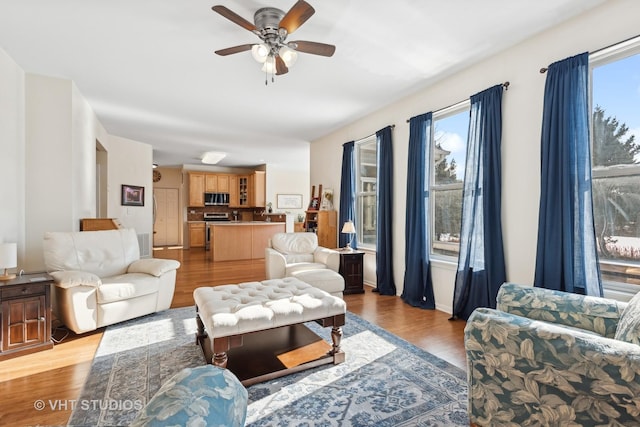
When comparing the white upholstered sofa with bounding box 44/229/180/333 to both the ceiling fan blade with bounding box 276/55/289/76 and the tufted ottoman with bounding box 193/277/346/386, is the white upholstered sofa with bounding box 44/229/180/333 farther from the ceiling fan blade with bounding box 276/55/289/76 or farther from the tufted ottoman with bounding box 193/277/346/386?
the ceiling fan blade with bounding box 276/55/289/76

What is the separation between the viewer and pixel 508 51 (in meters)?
3.00

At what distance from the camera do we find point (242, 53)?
3.09m

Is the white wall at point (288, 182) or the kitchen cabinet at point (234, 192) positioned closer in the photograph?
the white wall at point (288, 182)

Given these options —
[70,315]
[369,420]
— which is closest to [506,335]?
[369,420]

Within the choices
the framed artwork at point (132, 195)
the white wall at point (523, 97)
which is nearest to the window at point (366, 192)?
the white wall at point (523, 97)

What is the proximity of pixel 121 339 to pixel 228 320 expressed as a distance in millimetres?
1529

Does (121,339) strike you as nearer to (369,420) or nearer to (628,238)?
(369,420)

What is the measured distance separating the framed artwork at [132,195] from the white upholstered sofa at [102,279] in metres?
3.43

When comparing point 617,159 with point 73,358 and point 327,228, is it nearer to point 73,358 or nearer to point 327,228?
point 327,228

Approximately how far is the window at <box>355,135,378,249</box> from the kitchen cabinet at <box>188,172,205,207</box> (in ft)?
20.7

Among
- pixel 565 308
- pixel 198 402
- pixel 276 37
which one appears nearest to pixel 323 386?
pixel 565 308

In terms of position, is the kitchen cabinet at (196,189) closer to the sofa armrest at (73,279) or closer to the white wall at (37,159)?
the white wall at (37,159)

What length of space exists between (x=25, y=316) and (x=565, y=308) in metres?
4.03

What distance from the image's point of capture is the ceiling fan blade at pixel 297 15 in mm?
1964
